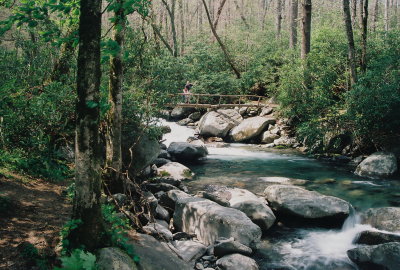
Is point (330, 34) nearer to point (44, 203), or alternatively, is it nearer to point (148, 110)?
point (148, 110)

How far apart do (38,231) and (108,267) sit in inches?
51.3

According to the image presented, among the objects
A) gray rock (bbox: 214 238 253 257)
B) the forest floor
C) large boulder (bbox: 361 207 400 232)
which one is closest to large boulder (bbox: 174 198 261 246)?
gray rock (bbox: 214 238 253 257)

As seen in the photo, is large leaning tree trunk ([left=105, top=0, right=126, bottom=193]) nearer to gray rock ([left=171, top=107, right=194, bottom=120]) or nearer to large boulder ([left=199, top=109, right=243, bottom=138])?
large boulder ([left=199, top=109, right=243, bottom=138])

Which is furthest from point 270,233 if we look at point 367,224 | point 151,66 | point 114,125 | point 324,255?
point 151,66

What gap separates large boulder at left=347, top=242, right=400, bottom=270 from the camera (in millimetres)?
5633

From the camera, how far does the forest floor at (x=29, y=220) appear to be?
3920mm

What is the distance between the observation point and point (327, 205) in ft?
26.1

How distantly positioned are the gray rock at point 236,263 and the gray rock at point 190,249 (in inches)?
17.8

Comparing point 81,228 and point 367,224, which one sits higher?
point 81,228

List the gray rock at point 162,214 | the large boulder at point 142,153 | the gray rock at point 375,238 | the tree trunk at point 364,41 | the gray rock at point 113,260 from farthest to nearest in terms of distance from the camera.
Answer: the tree trunk at point 364,41 → the large boulder at point 142,153 → the gray rock at point 162,214 → the gray rock at point 375,238 → the gray rock at point 113,260

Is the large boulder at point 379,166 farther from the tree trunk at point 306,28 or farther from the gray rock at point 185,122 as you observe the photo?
the gray rock at point 185,122

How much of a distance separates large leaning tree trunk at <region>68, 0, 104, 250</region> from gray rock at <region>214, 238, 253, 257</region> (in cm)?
268

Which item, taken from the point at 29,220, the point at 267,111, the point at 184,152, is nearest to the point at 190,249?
the point at 29,220

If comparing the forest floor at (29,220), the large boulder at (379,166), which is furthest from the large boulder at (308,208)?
the forest floor at (29,220)
